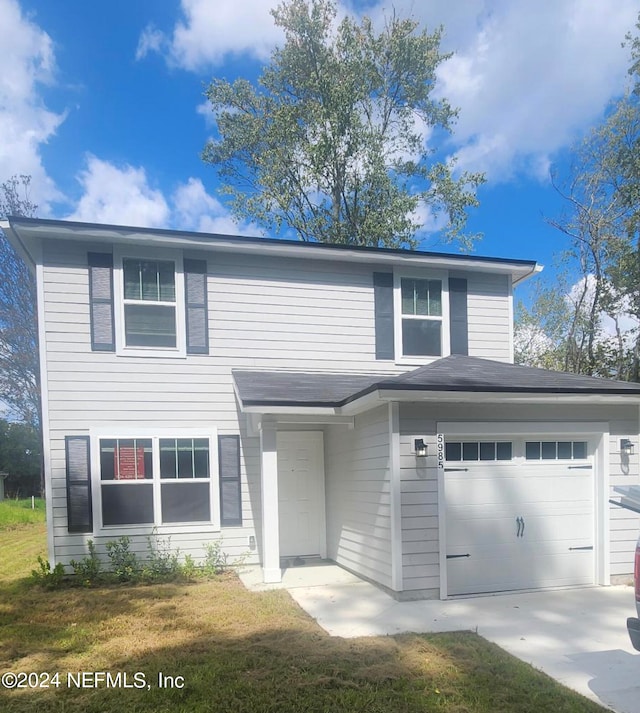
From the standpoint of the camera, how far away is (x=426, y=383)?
6.14m

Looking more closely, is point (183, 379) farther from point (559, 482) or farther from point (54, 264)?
point (559, 482)

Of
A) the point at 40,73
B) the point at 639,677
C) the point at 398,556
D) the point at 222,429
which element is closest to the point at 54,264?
the point at 222,429

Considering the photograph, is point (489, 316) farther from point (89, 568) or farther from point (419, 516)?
point (89, 568)

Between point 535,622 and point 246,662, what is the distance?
2.98m

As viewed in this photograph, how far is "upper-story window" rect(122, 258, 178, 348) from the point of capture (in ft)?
26.9

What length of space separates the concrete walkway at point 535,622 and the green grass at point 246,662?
10.0 inches

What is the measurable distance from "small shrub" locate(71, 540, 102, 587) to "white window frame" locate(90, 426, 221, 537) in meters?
0.32

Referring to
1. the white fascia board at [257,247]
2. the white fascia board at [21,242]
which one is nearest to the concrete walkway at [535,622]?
the white fascia board at [257,247]

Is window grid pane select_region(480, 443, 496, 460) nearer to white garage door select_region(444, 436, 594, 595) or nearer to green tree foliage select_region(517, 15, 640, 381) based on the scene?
white garage door select_region(444, 436, 594, 595)

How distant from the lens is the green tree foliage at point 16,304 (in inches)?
848

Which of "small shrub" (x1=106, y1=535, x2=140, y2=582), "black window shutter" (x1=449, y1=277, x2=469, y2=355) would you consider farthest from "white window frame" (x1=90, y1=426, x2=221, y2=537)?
"black window shutter" (x1=449, y1=277, x2=469, y2=355)

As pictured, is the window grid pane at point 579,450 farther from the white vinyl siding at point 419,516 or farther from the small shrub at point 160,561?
the small shrub at point 160,561

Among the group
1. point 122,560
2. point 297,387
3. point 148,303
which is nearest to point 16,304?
point 148,303

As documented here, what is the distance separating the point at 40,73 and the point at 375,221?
9.43 meters
